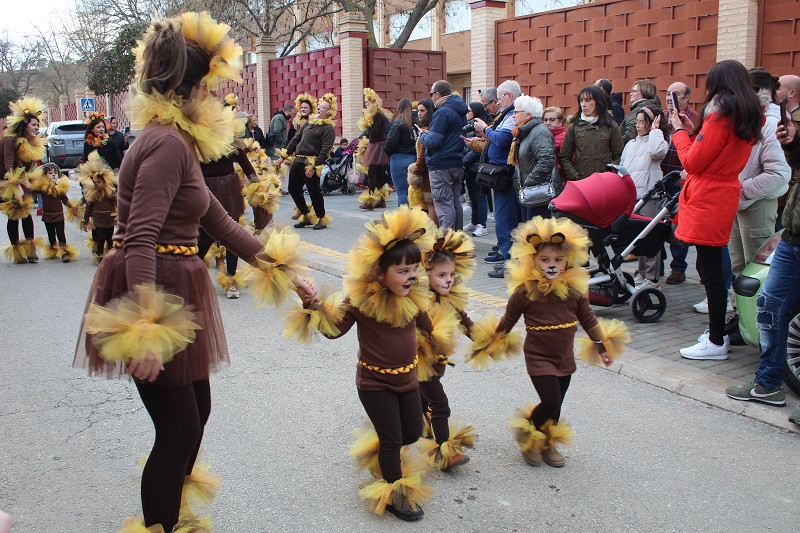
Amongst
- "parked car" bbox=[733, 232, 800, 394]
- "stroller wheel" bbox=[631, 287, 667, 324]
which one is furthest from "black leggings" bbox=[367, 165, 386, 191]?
"parked car" bbox=[733, 232, 800, 394]

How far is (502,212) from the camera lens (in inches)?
359

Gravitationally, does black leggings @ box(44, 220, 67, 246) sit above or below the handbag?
below

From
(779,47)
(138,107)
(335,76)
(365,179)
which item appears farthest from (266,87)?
(138,107)

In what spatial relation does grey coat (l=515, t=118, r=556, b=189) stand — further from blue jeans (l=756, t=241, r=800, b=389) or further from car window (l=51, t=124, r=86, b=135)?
car window (l=51, t=124, r=86, b=135)

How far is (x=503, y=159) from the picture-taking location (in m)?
8.98

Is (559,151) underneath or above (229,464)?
above

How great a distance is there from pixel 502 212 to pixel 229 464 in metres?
5.63

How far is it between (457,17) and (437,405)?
110ft

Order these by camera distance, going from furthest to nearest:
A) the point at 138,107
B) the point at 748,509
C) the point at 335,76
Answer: the point at 335,76 → the point at 748,509 → the point at 138,107

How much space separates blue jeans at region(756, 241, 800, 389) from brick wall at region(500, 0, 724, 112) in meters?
8.14

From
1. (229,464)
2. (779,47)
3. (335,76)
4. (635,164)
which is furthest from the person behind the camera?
(335,76)

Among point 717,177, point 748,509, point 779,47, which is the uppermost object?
point 779,47

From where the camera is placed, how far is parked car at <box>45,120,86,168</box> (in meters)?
29.4

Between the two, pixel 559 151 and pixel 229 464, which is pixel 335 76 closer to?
pixel 559 151
